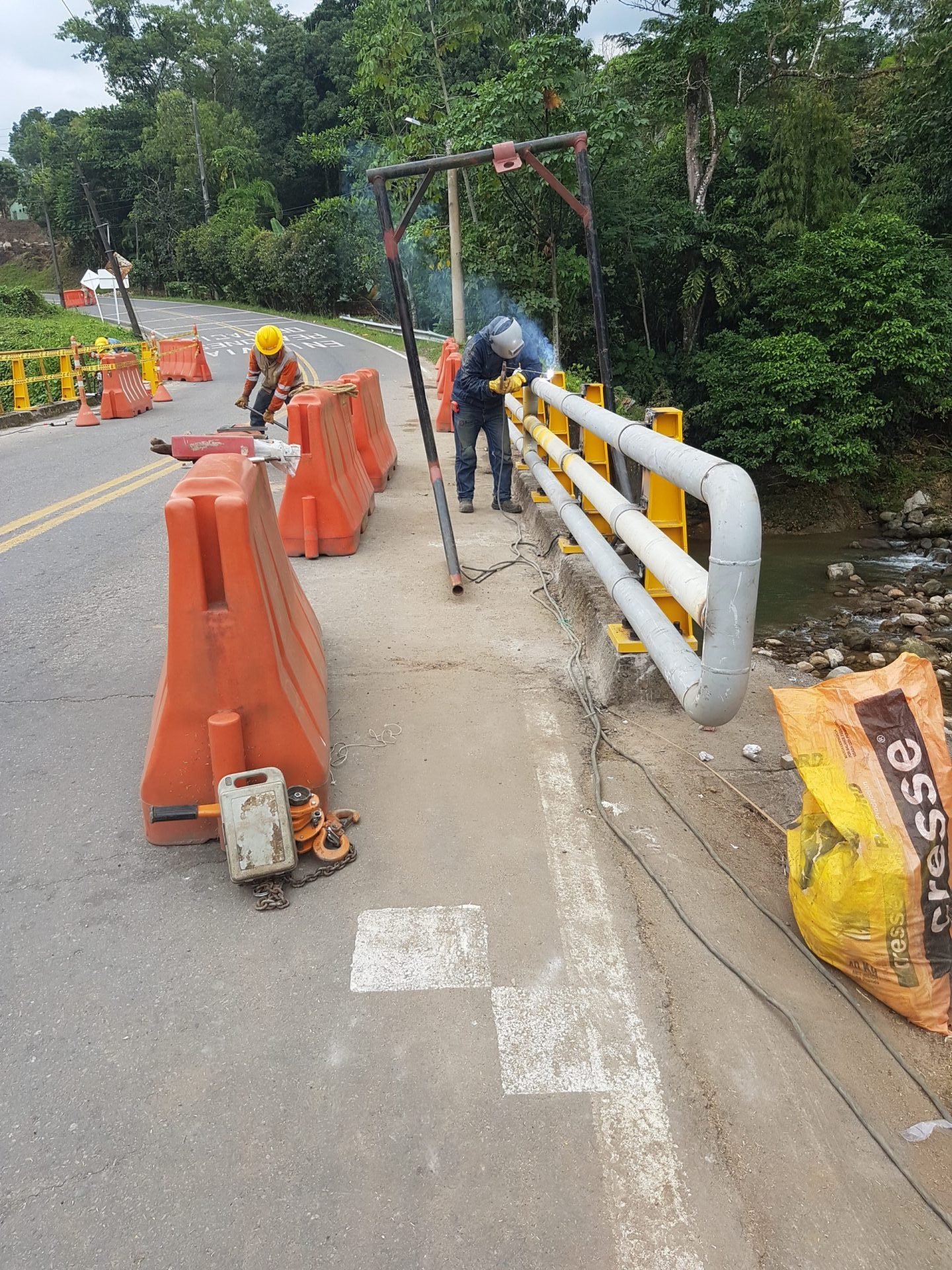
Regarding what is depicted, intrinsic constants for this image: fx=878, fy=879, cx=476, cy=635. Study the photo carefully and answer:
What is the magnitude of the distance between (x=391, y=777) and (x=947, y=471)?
767 inches

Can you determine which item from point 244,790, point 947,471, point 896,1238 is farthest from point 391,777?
point 947,471

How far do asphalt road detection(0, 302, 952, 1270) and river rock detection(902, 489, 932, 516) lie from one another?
16.3m

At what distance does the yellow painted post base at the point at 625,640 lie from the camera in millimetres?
4055

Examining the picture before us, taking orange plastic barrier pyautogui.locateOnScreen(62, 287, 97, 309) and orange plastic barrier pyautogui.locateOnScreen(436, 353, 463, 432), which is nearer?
orange plastic barrier pyautogui.locateOnScreen(436, 353, 463, 432)

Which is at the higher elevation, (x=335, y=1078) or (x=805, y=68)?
(x=805, y=68)

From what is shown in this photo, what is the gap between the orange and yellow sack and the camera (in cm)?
246

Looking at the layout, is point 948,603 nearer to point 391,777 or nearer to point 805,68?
point 391,777

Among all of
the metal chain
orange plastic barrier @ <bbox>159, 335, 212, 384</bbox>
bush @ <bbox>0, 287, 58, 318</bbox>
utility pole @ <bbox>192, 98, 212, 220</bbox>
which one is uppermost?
utility pole @ <bbox>192, 98, 212, 220</bbox>

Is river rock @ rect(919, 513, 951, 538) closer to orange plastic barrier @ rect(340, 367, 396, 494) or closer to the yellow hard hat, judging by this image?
orange plastic barrier @ rect(340, 367, 396, 494)

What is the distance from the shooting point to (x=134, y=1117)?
2121mm

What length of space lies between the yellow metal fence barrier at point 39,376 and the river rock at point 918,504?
16933 millimetres

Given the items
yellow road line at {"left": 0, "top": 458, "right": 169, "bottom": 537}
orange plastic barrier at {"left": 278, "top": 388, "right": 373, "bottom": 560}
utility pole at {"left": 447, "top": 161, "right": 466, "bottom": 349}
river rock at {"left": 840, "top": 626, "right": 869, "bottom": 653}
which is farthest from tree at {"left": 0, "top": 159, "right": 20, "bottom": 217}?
A: river rock at {"left": 840, "top": 626, "right": 869, "bottom": 653}

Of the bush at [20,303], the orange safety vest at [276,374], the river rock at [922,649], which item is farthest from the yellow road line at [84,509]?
the bush at [20,303]

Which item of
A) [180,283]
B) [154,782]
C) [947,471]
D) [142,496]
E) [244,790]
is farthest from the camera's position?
[180,283]
